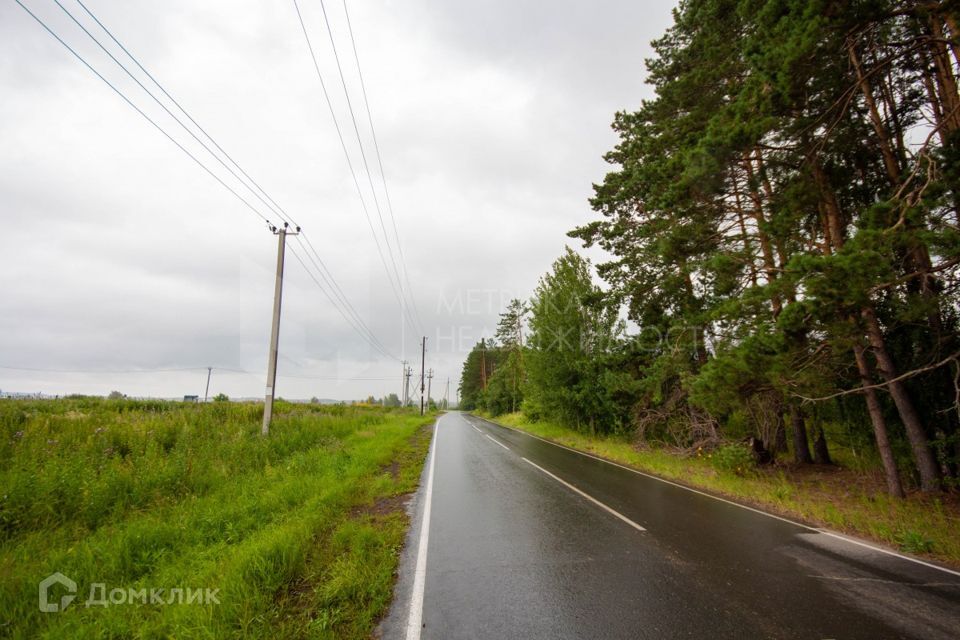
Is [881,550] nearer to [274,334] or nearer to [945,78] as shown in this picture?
[945,78]

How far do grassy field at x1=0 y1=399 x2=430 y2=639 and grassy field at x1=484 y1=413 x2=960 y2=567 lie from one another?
293 inches

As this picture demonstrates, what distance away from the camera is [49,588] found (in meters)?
3.68

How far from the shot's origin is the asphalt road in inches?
124

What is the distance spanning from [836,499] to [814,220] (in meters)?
7.10

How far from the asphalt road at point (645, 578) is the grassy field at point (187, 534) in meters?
0.70

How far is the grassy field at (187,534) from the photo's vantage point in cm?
320

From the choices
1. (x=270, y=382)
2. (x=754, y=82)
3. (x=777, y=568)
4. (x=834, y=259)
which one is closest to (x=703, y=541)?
(x=777, y=568)

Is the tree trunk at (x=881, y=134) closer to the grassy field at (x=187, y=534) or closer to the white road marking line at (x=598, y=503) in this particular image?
the white road marking line at (x=598, y=503)

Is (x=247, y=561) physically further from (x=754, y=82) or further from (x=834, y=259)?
(x=754, y=82)

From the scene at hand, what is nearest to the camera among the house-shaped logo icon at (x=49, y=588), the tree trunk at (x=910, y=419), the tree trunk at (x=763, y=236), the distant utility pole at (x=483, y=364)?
the house-shaped logo icon at (x=49, y=588)

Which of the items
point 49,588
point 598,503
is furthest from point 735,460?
point 49,588

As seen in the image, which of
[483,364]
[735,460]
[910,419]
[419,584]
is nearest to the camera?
[419,584]

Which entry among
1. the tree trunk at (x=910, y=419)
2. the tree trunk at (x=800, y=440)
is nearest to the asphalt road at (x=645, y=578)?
the tree trunk at (x=910, y=419)

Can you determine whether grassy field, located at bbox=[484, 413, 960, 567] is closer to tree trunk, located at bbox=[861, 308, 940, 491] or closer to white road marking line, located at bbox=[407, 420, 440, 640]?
tree trunk, located at bbox=[861, 308, 940, 491]
